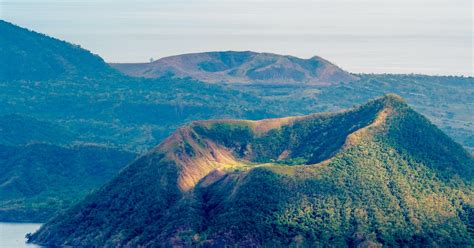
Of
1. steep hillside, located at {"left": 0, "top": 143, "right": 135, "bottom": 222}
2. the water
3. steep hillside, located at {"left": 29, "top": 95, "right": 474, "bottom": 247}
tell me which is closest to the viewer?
steep hillside, located at {"left": 29, "top": 95, "right": 474, "bottom": 247}

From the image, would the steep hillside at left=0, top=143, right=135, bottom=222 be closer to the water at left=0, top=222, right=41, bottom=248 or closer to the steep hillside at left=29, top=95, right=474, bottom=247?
the water at left=0, top=222, right=41, bottom=248

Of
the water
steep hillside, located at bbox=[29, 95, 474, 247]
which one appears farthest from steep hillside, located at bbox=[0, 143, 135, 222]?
steep hillside, located at bbox=[29, 95, 474, 247]

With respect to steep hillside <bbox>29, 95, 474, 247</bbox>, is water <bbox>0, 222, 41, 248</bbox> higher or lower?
lower

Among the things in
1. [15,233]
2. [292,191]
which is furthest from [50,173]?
[292,191]

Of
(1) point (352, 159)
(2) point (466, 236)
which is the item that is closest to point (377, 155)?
(1) point (352, 159)

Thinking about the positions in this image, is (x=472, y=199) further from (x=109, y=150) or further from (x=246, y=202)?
(x=109, y=150)

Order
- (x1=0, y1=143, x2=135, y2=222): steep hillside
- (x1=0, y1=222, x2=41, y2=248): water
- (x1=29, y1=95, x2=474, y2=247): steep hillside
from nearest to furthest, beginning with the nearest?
(x1=29, y1=95, x2=474, y2=247): steep hillside → (x1=0, y1=222, x2=41, y2=248): water → (x1=0, y1=143, x2=135, y2=222): steep hillside
